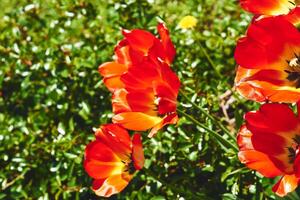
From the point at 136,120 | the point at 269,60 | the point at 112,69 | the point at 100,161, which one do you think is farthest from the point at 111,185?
the point at 269,60

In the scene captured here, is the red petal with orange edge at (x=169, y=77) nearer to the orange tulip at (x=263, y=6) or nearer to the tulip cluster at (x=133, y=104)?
the tulip cluster at (x=133, y=104)

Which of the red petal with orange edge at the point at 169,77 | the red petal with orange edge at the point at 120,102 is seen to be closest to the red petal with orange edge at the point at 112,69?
the red petal with orange edge at the point at 120,102

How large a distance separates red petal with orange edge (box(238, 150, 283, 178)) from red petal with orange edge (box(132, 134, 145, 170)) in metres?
0.31

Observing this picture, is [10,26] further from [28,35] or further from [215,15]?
[215,15]

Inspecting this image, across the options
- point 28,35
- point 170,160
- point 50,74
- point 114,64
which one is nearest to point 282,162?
point 114,64

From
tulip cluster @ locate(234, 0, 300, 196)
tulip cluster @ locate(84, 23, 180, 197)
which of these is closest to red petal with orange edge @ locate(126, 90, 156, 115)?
tulip cluster @ locate(84, 23, 180, 197)

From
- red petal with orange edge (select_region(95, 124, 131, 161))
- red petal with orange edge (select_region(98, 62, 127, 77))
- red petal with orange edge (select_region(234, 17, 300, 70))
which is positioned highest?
red petal with orange edge (select_region(234, 17, 300, 70))

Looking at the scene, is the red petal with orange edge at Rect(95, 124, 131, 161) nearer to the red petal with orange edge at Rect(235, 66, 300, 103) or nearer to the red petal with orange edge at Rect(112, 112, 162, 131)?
the red petal with orange edge at Rect(112, 112, 162, 131)

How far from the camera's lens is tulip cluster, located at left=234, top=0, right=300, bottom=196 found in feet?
4.07

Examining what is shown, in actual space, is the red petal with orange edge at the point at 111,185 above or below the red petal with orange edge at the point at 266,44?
below

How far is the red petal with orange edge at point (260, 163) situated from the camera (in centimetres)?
124

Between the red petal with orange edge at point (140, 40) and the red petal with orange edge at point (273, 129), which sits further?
the red petal with orange edge at point (140, 40)

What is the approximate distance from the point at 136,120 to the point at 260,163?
0.35m

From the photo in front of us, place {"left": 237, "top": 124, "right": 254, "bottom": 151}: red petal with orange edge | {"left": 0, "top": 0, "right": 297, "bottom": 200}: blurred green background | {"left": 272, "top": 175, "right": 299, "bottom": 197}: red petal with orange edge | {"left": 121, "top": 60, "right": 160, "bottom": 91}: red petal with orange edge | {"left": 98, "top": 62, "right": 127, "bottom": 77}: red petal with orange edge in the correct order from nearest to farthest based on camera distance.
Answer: {"left": 272, "top": 175, "right": 299, "bottom": 197}: red petal with orange edge, {"left": 237, "top": 124, "right": 254, "bottom": 151}: red petal with orange edge, {"left": 121, "top": 60, "right": 160, "bottom": 91}: red petal with orange edge, {"left": 98, "top": 62, "right": 127, "bottom": 77}: red petal with orange edge, {"left": 0, "top": 0, "right": 297, "bottom": 200}: blurred green background
